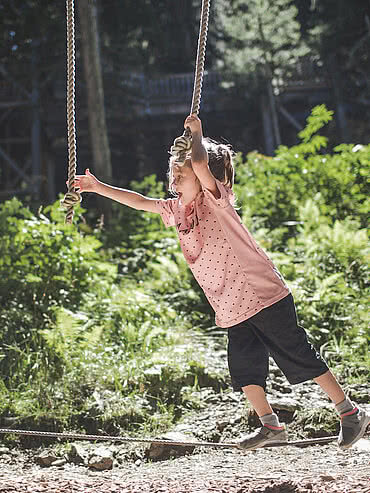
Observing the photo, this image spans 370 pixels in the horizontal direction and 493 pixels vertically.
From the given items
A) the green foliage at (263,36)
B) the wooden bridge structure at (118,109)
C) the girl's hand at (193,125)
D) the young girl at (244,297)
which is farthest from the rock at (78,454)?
the green foliage at (263,36)

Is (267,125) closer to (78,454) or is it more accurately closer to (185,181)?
(78,454)

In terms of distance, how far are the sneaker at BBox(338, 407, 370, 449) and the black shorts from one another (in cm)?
23

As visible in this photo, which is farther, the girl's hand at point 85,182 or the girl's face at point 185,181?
the girl's hand at point 85,182

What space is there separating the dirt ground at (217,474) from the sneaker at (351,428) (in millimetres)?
182

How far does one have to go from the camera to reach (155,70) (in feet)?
53.1

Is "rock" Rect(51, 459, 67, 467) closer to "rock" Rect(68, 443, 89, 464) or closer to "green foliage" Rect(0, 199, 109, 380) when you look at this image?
"rock" Rect(68, 443, 89, 464)

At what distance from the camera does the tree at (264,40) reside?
15.0 metres

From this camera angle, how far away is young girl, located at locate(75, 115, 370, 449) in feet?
9.05

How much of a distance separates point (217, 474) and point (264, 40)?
1355 centimetres

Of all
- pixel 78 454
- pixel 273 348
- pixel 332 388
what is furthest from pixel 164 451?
pixel 332 388

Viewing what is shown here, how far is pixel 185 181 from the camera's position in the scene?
9.02 ft

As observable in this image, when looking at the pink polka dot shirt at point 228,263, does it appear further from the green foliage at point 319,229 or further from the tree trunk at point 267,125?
the tree trunk at point 267,125

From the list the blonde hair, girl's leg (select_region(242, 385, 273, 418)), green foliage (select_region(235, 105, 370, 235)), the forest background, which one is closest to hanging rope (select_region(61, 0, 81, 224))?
the blonde hair

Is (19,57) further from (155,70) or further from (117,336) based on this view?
(117,336)
